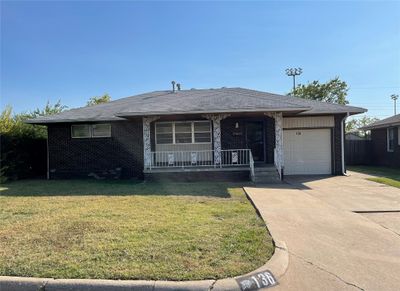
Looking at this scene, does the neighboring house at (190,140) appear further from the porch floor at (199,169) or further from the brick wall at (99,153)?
the porch floor at (199,169)

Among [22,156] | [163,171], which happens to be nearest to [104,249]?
[163,171]

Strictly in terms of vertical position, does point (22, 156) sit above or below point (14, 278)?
above

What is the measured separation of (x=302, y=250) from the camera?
4.93 meters

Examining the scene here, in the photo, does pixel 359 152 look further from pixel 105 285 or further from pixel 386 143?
pixel 105 285

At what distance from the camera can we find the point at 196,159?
1402cm

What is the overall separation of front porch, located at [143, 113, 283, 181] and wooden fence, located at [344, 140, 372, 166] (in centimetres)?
1007

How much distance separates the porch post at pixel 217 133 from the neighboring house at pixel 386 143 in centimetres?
1156

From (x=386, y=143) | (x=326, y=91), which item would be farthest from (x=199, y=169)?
(x=326, y=91)

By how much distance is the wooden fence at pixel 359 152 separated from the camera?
2200cm

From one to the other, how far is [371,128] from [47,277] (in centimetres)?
2252

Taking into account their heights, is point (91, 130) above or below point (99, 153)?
above

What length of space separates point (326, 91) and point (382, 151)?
24211 millimetres

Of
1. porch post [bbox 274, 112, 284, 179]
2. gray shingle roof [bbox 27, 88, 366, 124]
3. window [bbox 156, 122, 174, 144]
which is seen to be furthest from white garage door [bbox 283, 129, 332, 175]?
window [bbox 156, 122, 174, 144]

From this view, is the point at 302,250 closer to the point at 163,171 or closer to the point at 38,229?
the point at 38,229
